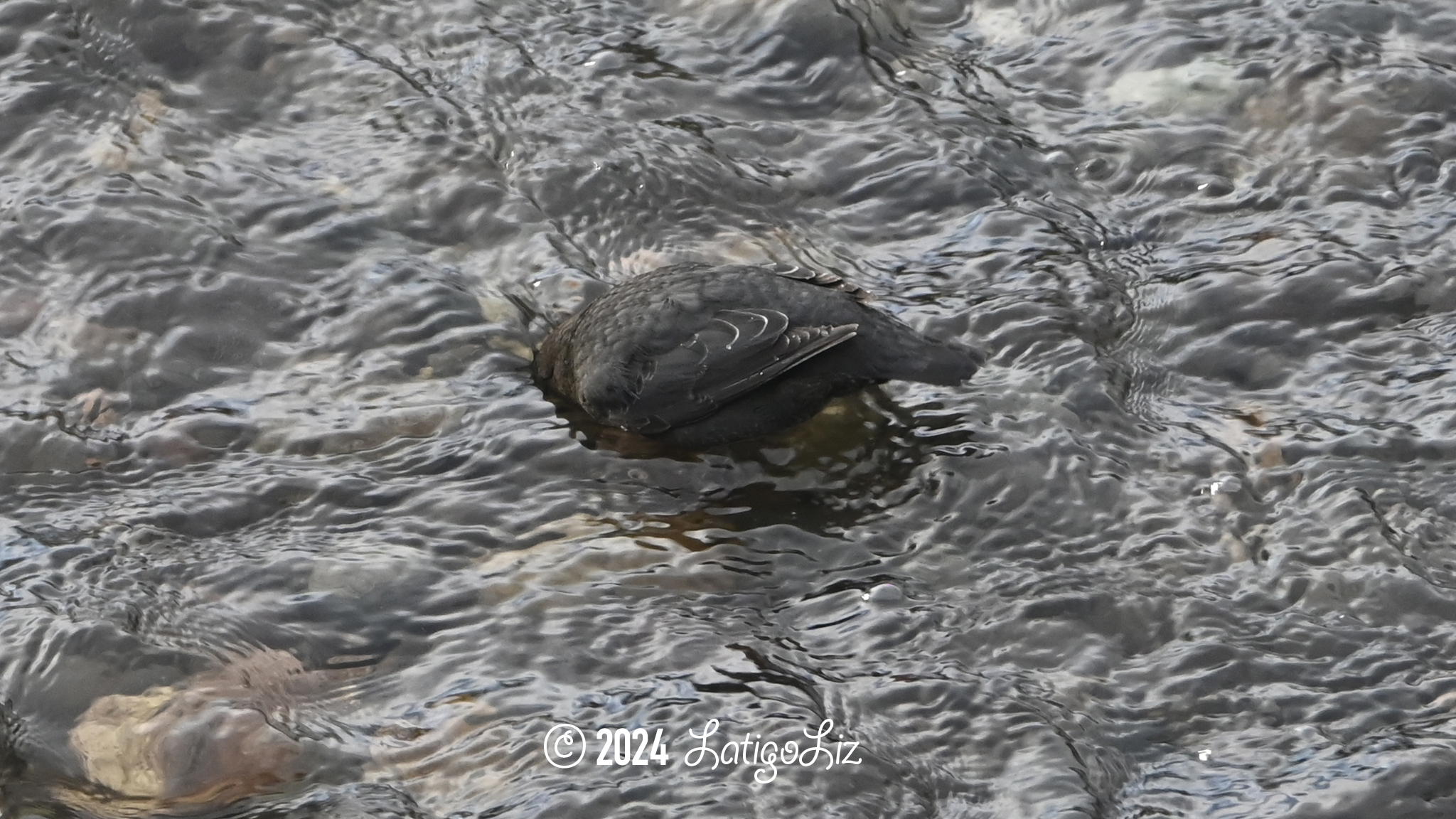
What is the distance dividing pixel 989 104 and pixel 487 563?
10.9ft

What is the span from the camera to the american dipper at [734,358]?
563cm

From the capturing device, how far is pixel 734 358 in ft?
18.6

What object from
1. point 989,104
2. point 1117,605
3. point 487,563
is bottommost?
point 487,563

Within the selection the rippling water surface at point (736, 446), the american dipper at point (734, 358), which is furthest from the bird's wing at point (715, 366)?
the rippling water surface at point (736, 446)

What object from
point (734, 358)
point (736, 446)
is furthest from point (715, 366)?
point (736, 446)

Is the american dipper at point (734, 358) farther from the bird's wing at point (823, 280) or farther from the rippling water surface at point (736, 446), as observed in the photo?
the rippling water surface at point (736, 446)

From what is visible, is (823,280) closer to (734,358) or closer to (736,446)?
(734,358)

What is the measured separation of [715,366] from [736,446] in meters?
0.33

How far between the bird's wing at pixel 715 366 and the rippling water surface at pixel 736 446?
0.61 feet

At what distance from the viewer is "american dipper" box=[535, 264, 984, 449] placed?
563cm

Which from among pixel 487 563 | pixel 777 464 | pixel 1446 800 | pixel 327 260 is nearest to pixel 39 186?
pixel 327 260

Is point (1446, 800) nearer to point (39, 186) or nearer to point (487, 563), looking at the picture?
point (487, 563)

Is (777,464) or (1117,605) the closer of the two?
(1117,605)

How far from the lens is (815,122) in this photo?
7.02m
